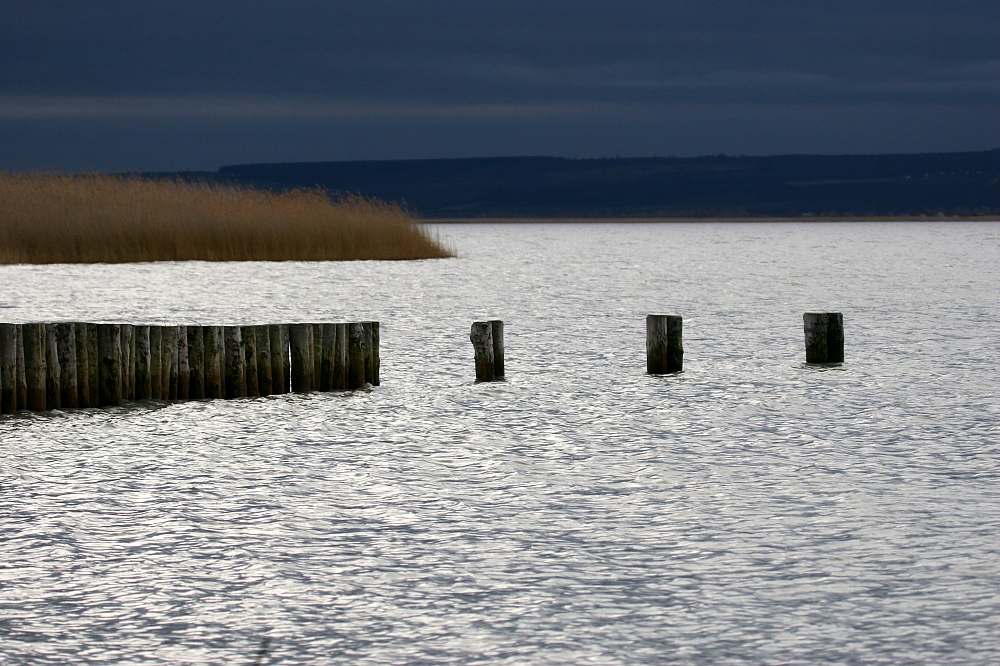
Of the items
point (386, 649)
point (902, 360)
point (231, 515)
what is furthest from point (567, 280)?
point (386, 649)

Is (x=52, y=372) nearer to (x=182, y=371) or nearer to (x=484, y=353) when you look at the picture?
(x=182, y=371)

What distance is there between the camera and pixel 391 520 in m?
5.77

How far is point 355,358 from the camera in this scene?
406 inches

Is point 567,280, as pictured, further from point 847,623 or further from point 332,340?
point 847,623

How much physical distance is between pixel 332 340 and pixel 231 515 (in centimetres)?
437

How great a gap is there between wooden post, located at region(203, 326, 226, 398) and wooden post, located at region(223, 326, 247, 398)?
0.18 feet

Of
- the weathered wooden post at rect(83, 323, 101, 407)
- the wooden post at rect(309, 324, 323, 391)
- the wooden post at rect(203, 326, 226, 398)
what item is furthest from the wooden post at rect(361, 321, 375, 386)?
the weathered wooden post at rect(83, 323, 101, 407)

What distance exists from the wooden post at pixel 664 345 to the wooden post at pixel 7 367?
16.7 ft

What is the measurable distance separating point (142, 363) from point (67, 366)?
555 mm

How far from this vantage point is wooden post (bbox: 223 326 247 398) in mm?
9742

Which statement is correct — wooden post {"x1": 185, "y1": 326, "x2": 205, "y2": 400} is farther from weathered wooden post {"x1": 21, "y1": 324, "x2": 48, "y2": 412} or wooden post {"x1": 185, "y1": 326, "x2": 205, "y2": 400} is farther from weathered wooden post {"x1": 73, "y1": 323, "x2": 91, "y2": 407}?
weathered wooden post {"x1": 21, "y1": 324, "x2": 48, "y2": 412}

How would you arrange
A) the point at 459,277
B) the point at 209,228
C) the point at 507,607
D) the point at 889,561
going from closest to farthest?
the point at 507,607 < the point at 889,561 < the point at 459,277 < the point at 209,228

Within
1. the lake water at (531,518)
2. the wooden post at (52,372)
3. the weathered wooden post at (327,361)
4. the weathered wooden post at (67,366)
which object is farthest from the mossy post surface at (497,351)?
the wooden post at (52,372)

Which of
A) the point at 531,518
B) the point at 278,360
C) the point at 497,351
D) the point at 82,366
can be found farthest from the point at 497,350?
the point at 531,518
